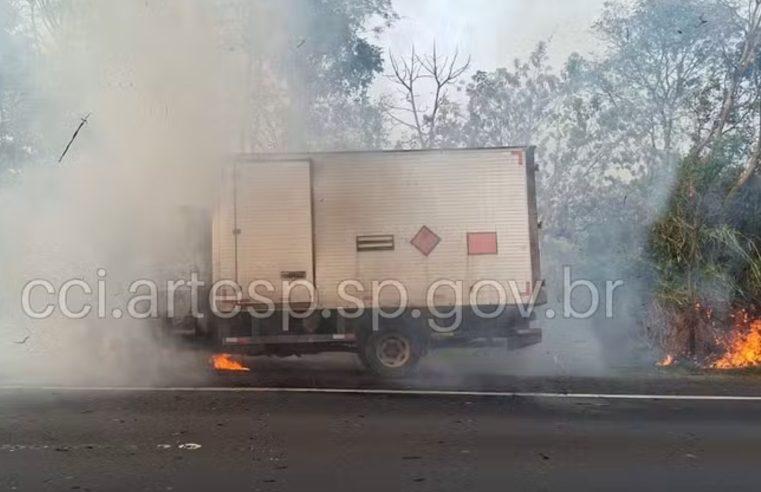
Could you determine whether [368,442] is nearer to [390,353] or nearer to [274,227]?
[390,353]

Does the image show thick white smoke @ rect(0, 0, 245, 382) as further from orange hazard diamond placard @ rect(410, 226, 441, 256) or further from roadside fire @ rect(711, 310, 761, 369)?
roadside fire @ rect(711, 310, 761, 369)

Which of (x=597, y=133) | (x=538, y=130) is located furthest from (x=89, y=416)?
(x=538, y=130)

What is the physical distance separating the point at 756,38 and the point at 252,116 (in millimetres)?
6805

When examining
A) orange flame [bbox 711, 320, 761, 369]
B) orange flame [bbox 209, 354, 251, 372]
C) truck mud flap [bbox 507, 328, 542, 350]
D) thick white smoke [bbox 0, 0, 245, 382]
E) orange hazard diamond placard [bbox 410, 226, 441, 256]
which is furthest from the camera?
orange flame [bbox 711, 320, 761, 369]

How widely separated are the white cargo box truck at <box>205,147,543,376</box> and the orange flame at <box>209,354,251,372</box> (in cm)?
40

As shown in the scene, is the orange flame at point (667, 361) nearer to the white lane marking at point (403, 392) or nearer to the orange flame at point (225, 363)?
the white lane marking at point (403, 392)

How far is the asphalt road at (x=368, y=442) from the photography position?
4000 mm

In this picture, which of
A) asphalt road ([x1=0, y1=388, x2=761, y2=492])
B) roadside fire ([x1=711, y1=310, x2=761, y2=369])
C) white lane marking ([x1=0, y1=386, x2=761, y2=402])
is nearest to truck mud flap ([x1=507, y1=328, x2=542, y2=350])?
white lane marking ([x1=0, y1=386, x2=761, y2=402])

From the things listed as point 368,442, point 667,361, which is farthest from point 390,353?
point 667,361

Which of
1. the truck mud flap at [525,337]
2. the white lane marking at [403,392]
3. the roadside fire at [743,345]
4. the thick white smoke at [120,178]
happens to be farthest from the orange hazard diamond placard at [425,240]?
the roadside fire at [743,345]

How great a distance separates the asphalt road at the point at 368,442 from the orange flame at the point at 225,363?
1528 mm

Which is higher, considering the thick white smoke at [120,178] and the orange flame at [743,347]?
the thick white smoke at [120,178]

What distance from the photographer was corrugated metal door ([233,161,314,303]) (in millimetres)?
7652

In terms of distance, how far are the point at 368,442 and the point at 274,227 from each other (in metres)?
3.41
